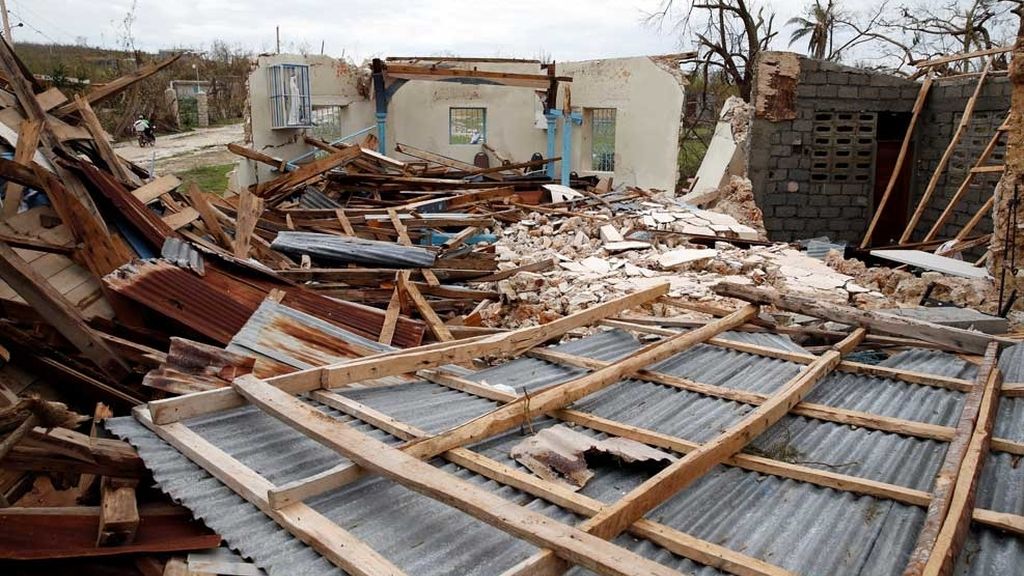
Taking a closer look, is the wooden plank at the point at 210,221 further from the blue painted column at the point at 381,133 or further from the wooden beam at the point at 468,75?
the blue painted column at the point at 381,133

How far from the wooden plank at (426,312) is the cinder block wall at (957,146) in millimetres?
9464

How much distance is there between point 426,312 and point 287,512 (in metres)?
4.58

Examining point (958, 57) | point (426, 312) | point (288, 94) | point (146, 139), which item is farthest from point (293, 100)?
point (958, 57)

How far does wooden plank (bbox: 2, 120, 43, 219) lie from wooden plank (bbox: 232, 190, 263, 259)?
211 centimetres

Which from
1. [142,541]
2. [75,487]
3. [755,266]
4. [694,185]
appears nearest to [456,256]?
[755,266]

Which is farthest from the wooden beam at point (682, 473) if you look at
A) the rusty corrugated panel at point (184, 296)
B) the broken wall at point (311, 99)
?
the broken wall at point (311, 99)

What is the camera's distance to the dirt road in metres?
22.5

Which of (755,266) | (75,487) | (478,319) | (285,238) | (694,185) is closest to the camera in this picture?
(75,487)

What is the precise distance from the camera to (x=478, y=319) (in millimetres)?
7848

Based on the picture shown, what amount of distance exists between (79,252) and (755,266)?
27.7ft

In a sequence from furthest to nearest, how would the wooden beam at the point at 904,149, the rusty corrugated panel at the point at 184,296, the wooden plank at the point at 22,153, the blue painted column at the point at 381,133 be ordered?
1. the blue painted column at the point at 381,133
2. the wooden beam at the point at 904,149
3. the wooden plank at the point at 22,153
4. the rusty corrugated panel at the point at 184,296

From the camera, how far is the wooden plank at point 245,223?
25.8ft

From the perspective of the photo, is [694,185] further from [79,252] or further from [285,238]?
[79,252]

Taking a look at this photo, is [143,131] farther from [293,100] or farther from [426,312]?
[426,312]
